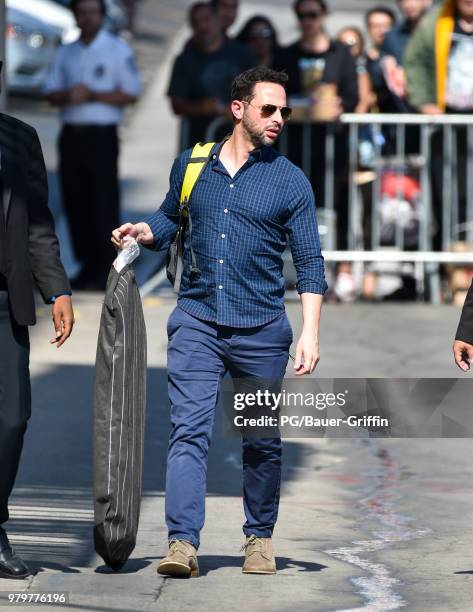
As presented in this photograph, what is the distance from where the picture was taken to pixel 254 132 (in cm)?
678

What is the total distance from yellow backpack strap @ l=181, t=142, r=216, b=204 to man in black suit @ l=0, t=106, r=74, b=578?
545 millimetres

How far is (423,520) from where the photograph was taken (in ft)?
25.9

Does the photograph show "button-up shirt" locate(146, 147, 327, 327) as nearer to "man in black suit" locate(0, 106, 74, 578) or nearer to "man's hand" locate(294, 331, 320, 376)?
"man's hand" locate(294, 331, 320, 376)

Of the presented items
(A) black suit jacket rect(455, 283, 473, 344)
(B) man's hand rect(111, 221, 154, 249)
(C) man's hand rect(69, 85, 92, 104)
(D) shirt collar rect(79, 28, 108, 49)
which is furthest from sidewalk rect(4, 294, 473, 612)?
(D) shirt collar rect(79, 28, 108, 49)

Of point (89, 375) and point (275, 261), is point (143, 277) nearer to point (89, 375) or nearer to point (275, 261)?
point (89, 375)

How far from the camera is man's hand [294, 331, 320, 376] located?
6.58 m

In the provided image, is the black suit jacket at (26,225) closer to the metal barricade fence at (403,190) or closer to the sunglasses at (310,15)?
the metal barricade fence at (403,190)

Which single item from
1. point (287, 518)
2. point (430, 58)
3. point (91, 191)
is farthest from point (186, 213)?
point (91, 191)

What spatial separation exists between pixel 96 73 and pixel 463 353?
760 cm

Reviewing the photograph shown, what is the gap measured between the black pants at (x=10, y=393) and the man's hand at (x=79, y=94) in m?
7.43

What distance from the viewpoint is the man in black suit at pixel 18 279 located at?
655cm

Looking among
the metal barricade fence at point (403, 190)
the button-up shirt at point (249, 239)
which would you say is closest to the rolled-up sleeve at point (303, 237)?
the button-up shirt at point (249, 239)

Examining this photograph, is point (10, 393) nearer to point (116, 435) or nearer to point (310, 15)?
point (116, 435)

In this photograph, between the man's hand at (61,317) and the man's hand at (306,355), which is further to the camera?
the man's hand at (61,317)
